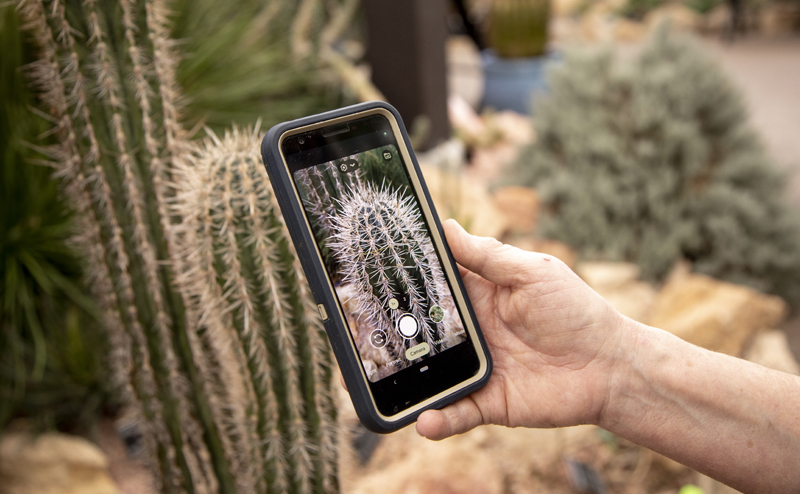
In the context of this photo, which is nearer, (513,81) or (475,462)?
(475,462)

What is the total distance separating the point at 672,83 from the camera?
334 cm

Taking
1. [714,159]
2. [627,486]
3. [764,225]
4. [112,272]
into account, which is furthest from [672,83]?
[112,272]

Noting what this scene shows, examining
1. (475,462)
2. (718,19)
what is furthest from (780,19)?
(475,462)

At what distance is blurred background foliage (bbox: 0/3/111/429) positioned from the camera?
7.15ft

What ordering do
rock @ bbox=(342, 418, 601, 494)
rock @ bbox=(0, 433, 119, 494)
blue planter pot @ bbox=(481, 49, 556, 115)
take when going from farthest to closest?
blue planter pot @ bbox=(481, 49, 556, 115), rock @ bbox=(0, 433, 119, 494), rock @ bbox=(342, 418, 601, 494)

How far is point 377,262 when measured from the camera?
3.58 ft

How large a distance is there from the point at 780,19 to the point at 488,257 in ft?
38.3

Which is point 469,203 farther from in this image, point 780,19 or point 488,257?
point 780,19

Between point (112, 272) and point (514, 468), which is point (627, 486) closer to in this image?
point (514, 468)

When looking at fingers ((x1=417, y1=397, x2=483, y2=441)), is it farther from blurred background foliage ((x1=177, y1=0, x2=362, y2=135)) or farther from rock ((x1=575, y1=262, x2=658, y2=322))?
blurred background foliage ((x1=177, y1=0, x2=362, y2=135))

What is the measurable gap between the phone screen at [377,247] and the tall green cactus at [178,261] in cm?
15

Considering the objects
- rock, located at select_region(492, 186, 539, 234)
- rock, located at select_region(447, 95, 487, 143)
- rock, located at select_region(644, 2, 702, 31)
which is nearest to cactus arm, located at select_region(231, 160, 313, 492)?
rock, located at select_region(492, 186, 539, 234)

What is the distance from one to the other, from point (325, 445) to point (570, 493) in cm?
106

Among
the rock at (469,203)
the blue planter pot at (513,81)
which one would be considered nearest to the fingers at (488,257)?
the rock at (469,203)
